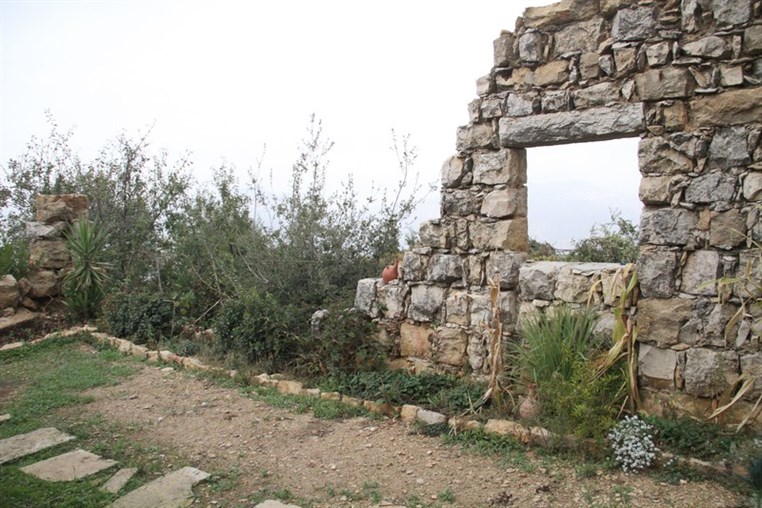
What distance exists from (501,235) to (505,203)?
310 millimetres

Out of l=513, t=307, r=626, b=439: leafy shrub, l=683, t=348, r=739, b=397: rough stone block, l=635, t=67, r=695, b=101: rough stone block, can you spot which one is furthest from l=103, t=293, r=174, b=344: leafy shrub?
l=635, t=67, r=695, b=101: rough stone block

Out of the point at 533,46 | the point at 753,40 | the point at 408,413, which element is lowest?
the point at 408,413

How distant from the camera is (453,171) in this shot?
19.9 ft

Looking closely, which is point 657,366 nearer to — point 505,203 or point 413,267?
point 505,203

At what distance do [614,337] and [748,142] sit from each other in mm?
1800

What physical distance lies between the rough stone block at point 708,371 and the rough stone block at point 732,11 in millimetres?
2516

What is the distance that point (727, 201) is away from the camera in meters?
4.57

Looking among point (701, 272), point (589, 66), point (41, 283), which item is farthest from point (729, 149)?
point (41, 283)

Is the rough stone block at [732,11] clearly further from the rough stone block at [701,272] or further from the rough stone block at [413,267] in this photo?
the rough stone block at [413,267]

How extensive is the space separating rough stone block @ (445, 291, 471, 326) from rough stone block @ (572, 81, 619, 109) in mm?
2089

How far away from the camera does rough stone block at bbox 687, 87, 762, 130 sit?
14.7ft

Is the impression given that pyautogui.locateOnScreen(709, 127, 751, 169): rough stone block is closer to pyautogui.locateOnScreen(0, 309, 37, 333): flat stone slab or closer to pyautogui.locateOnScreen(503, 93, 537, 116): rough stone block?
pyautogui.locateOnScreen(503, 93, 537, 116): rough stone block

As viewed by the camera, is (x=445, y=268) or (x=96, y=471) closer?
(x=96, y=471)

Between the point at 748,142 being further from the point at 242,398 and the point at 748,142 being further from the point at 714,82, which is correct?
the point at 242,398
